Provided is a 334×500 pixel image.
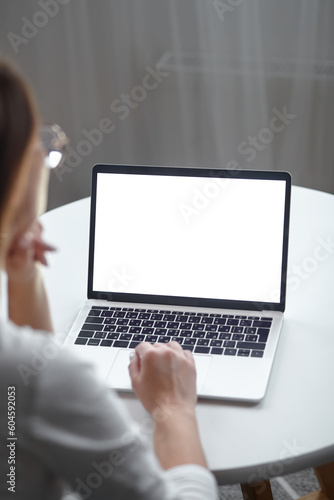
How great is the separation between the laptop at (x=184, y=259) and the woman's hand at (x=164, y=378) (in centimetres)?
11

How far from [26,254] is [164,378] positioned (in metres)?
0.26

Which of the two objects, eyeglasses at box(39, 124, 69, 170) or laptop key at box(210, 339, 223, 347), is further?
eyeglasses at box(39, 124, 69, 170)

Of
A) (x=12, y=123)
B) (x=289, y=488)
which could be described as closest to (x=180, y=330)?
(x=12, y=123)

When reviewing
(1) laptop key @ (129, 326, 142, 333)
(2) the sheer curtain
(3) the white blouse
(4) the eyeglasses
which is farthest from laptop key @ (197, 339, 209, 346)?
(2) the sheer curtain

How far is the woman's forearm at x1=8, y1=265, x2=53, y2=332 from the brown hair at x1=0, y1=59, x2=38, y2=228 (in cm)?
48

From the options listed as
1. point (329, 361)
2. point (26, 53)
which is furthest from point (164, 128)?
point (329, 361)

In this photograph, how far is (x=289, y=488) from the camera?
166 cm

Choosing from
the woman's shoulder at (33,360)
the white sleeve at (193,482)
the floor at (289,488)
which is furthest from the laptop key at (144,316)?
the floor at (289,488)

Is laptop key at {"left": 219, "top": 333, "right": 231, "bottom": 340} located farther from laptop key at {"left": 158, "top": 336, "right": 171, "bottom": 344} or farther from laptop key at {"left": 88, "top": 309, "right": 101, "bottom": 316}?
laptop key at {"left": 88, "top": 309, "right": 101, "bottom": 316}

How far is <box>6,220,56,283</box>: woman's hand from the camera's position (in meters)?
0.79

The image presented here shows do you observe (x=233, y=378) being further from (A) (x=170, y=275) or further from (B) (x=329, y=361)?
(A) (x=170, y=275)

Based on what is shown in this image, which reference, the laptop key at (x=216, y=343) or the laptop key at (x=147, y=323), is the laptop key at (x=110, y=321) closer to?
the laptop key at (x=147, y=323)

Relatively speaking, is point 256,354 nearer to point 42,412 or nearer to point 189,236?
point 189,236

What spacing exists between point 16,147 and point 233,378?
52 cm
